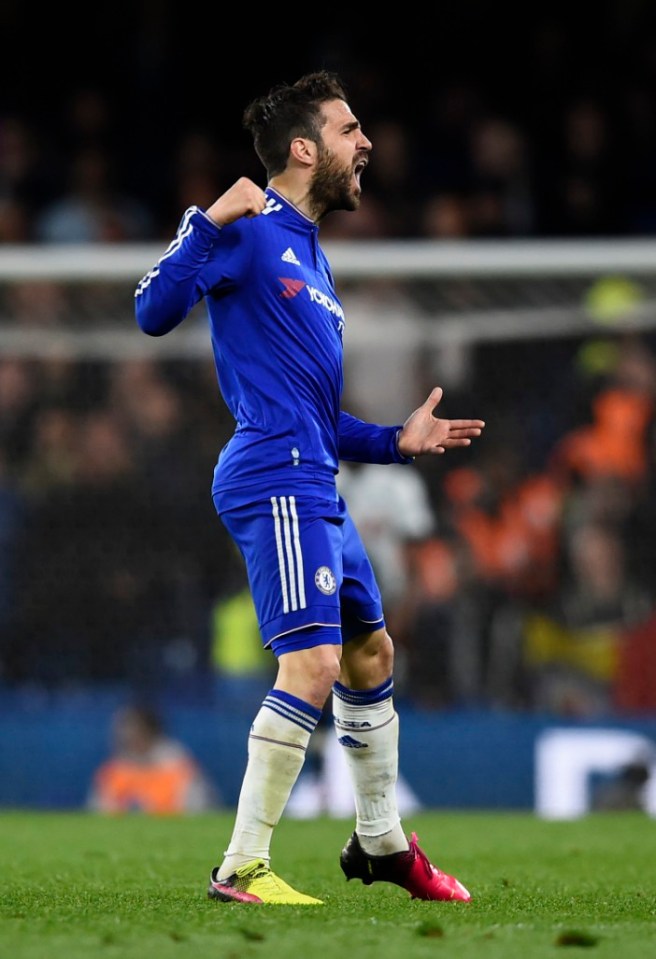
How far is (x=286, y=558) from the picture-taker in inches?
183

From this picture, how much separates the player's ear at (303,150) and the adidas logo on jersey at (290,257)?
11.4 inches

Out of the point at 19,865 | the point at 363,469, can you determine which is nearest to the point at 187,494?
the point at 363,469

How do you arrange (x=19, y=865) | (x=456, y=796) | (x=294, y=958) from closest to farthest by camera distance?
(x=294, y=958) → (x=19, y=865) → (x=456, y=796)

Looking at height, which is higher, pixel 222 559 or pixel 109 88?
pixel 109 88

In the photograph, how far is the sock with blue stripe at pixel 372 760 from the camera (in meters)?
4.96

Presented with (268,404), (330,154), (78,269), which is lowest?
(268,404)

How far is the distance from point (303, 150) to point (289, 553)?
121 centimetres

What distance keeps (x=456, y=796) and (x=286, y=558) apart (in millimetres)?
5951

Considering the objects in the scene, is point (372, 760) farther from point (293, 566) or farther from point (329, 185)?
point (329, 185)

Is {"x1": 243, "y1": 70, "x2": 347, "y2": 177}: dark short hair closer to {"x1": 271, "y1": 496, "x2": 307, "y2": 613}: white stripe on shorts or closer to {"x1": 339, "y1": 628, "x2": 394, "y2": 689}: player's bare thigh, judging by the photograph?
{"x1": 271, "y1": 496, "x2": 307, "y2": 613}: white stripe on shorts

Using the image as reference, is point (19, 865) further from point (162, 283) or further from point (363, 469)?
point (363, 469)

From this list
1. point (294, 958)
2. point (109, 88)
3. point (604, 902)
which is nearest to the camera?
A: point (294, 958)

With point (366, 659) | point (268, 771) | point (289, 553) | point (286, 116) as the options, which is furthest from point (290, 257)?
point (268, 771)

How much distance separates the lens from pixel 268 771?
4609mm
